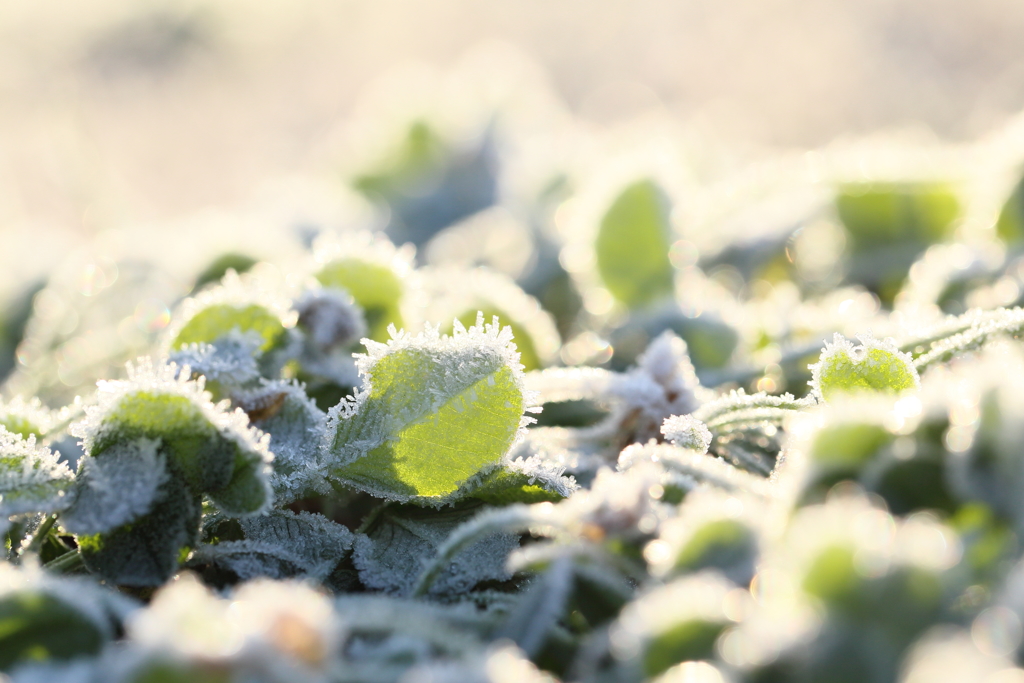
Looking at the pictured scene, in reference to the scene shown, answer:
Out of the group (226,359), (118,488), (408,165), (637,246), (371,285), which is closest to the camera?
(118,488)

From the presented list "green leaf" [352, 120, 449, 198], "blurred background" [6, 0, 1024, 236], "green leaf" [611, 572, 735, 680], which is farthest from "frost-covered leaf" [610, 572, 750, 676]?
"blurred background" [6, 0, 1024, 236]

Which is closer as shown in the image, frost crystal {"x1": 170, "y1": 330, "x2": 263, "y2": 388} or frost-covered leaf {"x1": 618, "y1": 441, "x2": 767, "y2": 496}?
frost-covered leaf {"x1": 618, "y1": 441, "x2": 767, "y2": 496}

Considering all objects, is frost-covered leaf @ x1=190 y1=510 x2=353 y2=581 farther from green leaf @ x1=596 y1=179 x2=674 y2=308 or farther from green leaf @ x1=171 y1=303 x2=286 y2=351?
green leaf @ x1=596 y1=179 x2=674 y2=308

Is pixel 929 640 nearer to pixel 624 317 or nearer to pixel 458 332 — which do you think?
pixel 458 332

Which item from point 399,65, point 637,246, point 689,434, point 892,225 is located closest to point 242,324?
point 689,434

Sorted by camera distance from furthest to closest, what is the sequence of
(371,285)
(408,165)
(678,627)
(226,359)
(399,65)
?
(399,65), (408,165), (371,285), (226,359), (678,627)

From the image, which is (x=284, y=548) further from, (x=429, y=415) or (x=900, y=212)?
(x=900, y=212)

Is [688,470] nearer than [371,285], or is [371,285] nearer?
[688,470]
